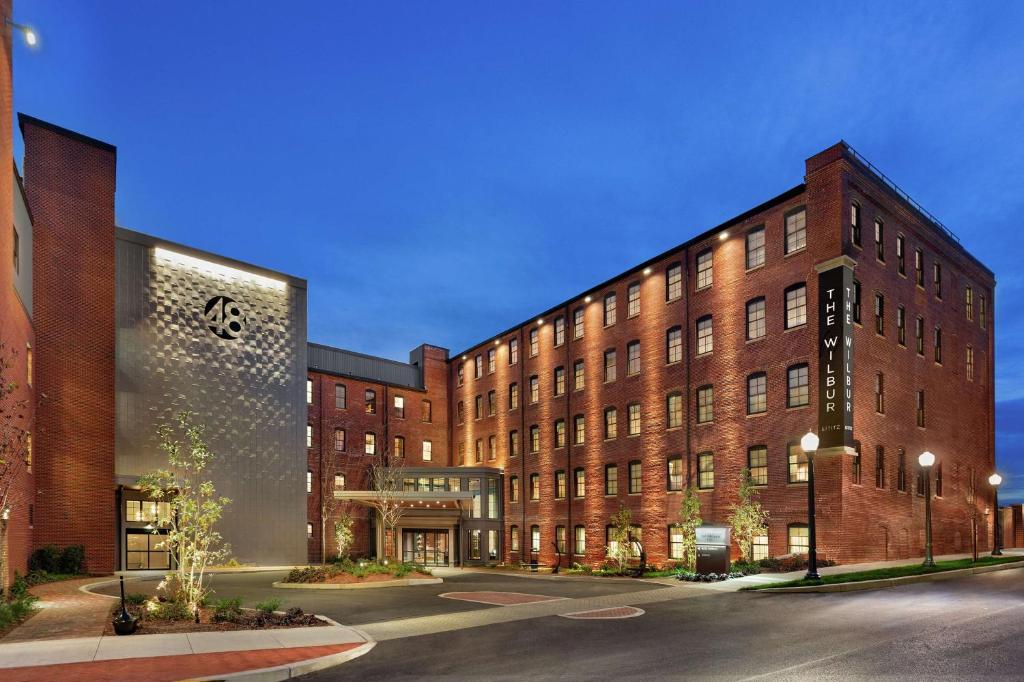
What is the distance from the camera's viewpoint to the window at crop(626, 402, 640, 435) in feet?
132

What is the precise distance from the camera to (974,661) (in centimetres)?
1091

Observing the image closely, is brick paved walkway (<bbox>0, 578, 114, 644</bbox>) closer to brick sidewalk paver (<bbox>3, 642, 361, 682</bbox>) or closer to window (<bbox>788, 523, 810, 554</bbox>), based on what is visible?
brick sidewalk paver (<bbox>3, 642, 361, 682</bbox>)

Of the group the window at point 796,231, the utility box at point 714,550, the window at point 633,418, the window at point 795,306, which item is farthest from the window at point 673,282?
→ the utility box at point 714,550

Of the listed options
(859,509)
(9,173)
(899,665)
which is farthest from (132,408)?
(899,665)

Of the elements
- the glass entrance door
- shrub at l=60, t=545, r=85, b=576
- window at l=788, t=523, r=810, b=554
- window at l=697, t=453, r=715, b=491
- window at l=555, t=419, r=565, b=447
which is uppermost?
window at l=555, t=419, r=565, b=447

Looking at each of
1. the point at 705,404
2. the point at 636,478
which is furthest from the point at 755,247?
the point at 636,478

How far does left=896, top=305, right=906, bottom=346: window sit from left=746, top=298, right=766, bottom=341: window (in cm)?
584

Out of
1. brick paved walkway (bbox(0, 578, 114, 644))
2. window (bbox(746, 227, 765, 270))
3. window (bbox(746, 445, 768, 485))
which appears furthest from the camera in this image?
window (bbox(746, 227, 765, 270))

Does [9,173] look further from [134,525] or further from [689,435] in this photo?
[689,435]

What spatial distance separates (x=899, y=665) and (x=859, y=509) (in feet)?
67.3

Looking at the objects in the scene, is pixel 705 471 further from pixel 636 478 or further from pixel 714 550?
pixel 714 550

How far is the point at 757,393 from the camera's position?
33.4 meters

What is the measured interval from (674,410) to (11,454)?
2729 cm

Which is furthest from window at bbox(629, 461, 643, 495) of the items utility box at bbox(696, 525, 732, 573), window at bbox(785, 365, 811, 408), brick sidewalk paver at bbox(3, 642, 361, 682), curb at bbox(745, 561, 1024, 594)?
brick sidewalk paver at bbox(3, 642, 361, 682)
